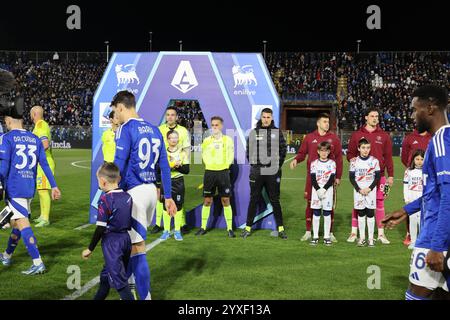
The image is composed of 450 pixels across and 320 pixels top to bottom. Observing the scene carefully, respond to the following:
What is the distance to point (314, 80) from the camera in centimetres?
4409

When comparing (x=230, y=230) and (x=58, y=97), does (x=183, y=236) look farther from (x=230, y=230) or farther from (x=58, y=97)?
(x=58, y=97)

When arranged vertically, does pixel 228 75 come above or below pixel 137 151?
above

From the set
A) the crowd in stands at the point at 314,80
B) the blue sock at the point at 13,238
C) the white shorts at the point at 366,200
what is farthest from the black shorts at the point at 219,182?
the crowd in stands at the point at 314,80

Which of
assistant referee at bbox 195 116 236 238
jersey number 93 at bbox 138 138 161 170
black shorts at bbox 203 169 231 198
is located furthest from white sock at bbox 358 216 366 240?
jersey number 93 at bbox 138 138 161 170

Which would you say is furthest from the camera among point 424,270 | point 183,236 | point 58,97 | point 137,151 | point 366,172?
point 58,97

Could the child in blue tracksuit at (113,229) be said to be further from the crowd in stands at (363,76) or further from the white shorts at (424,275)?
the crowd in stands at (363,76)

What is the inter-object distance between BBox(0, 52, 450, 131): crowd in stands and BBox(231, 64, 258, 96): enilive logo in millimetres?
28279

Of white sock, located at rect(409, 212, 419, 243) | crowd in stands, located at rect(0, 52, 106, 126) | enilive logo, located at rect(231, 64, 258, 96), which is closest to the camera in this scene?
white sock, located at rect(409, 212, 419, 243)

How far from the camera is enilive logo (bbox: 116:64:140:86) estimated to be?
9516 mm

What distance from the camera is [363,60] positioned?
45.6 meters

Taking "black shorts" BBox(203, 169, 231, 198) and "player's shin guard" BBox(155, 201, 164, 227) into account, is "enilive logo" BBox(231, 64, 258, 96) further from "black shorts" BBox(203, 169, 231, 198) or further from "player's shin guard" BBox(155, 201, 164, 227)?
"player's shin guard" BBox(155, 201, 164, 227)
